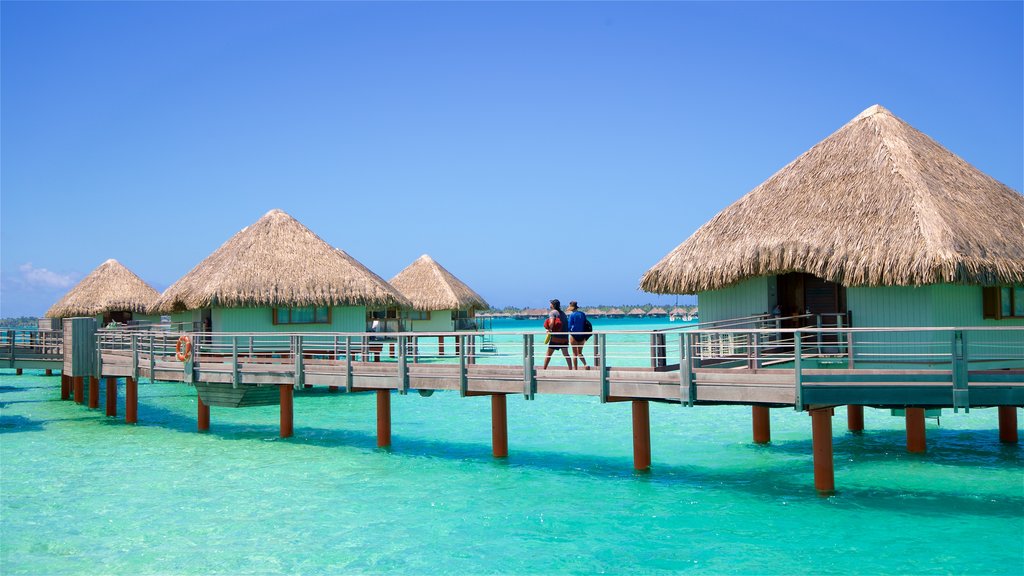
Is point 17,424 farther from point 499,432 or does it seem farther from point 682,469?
point 682,469

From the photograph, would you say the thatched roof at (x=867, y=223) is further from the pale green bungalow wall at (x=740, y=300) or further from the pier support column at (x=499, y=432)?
the pier support column at (x=499, y=432)

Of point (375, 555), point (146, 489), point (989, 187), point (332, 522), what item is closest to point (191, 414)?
point (146, 489)

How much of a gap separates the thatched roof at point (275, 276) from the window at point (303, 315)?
0.79 meters

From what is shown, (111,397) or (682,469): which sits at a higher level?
(111,397)

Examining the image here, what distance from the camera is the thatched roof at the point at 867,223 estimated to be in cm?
1434

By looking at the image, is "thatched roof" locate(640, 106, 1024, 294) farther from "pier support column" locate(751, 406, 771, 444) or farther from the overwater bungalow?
the overwater bungalow

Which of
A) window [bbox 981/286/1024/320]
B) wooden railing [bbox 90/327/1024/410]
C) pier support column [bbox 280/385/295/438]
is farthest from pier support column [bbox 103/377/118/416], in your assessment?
window [bbox 981/286/1024/320]

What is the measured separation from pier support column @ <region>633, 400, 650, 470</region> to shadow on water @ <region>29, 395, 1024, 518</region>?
206mm

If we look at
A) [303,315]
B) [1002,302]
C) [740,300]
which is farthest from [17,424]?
[1002,302]

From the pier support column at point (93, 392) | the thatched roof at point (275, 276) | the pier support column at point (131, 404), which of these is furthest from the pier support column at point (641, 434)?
the pier support column at point (93, 392)

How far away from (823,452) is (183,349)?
14286mm

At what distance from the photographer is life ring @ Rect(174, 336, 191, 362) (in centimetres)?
2031

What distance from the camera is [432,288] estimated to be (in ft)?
141

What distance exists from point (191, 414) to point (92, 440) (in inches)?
192
